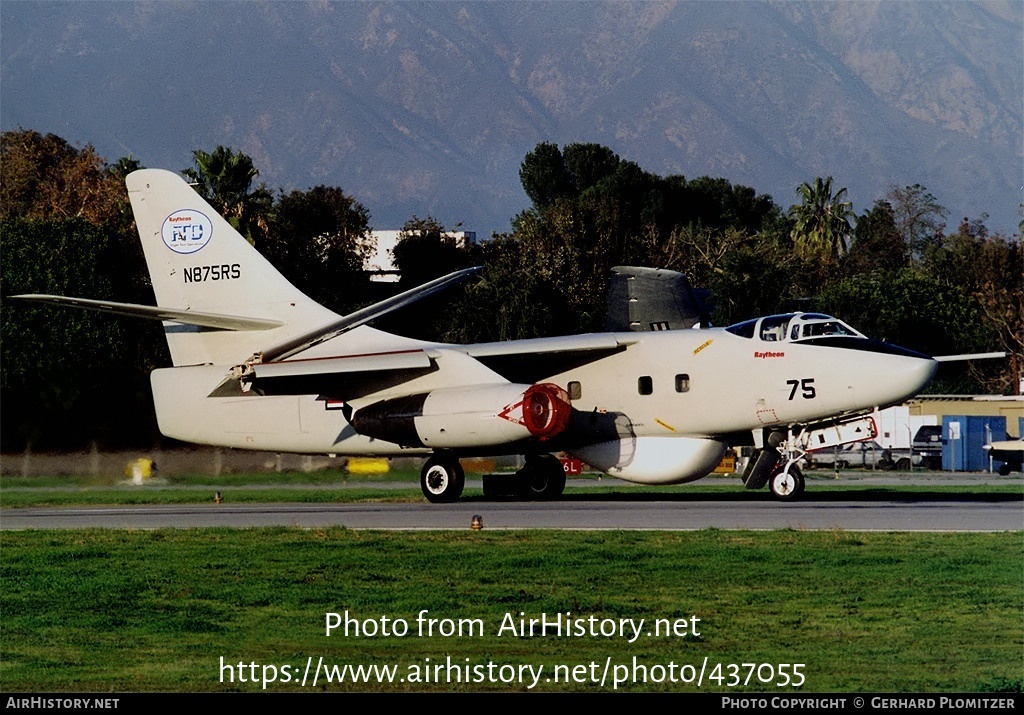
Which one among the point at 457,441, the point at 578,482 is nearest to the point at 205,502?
the point at 457,441

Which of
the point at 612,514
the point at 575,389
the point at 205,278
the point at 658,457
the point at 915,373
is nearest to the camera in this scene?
the point at 612,514

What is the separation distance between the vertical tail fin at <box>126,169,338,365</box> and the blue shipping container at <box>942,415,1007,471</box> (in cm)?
3263

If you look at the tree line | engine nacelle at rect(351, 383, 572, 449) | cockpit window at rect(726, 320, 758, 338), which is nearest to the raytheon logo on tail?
engine nacelle at rect(351, 383, 572, 449)

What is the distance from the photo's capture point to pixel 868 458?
55.6 meters

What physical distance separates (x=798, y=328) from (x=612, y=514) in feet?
17.4

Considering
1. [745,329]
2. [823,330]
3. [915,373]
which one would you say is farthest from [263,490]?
[915,373]

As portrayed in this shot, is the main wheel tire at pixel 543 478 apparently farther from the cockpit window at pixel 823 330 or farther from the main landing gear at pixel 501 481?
the cockpit window at pixel 823 330

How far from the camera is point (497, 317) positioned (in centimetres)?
6191

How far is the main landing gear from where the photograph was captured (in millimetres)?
26344

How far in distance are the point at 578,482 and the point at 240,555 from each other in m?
20.9

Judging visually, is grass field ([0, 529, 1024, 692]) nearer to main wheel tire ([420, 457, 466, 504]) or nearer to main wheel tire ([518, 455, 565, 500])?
main wheel tire ([420, 457, 466, 504])

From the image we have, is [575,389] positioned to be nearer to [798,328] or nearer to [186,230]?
[798,328]

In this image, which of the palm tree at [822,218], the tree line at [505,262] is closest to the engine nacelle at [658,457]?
the tree line at [505,262]
